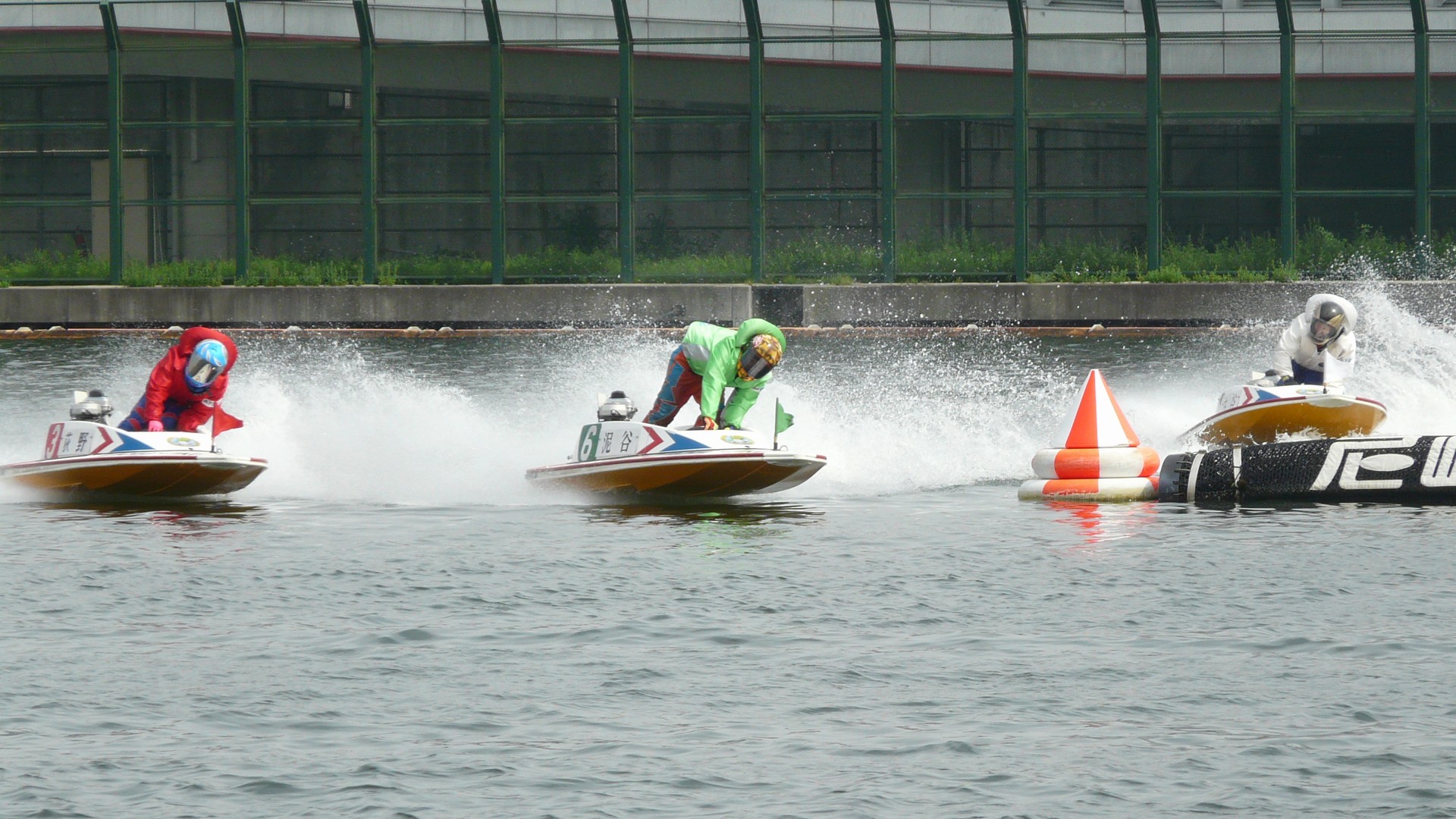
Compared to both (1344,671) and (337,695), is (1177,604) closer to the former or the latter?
(1344,671)

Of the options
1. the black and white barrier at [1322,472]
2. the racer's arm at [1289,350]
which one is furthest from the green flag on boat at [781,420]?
the racer's arm at [1289,350]

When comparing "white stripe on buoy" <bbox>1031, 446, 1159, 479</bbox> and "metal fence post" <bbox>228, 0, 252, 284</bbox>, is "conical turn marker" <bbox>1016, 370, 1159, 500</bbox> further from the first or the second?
"metal fence post" <bbox>228, 0, 252, 284</bbox>

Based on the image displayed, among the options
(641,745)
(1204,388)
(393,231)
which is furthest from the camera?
(393,231)

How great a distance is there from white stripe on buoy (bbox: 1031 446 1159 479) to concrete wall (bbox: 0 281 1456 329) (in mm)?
18341

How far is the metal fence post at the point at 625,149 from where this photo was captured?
3722cm

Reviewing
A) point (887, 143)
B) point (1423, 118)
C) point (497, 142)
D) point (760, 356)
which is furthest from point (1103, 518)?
point (497, 142)

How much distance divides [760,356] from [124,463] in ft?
16.7

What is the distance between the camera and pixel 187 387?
16.9 metres

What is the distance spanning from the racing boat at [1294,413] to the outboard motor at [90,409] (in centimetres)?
954

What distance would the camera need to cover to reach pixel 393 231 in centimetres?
3916

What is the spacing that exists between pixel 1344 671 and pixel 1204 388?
14.0m

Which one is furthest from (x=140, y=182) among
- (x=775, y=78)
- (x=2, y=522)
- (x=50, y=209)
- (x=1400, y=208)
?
(x=2, y=522)

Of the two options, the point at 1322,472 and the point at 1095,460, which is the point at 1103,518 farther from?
the point at 1322,472

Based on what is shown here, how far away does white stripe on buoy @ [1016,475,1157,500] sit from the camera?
53.5 ft
